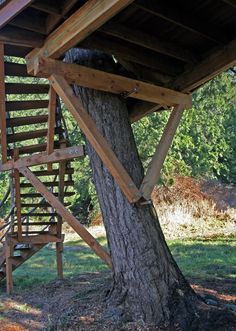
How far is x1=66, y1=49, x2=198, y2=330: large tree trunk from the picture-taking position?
159 inches

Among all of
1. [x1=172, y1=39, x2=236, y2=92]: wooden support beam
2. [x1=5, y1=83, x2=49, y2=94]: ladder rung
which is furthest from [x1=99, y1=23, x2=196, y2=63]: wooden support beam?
[x1=5, y1=83, x2=49, y2=94]: ladder rung

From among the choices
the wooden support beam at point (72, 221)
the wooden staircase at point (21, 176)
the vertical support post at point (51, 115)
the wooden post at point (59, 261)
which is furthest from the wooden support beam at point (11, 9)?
the wooden post at point (59, 261)

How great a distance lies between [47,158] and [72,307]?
6.57 ft

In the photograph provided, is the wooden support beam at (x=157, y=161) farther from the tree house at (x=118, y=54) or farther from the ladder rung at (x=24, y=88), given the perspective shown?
the ladder rung at (x=24, y=88)

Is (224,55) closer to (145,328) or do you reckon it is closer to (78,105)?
(78,105)

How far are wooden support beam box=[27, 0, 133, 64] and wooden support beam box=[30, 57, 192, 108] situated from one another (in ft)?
0.39

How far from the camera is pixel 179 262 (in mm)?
8414

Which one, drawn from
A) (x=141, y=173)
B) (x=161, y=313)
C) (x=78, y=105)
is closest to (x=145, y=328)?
(x=161, y=313)

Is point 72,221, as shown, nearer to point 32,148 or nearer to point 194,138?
point 32,148

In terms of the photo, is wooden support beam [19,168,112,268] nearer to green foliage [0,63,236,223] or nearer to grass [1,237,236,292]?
grass [1,237,236,292]

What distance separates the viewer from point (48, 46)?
3.74 metres

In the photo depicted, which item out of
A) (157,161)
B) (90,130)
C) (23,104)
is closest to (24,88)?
(23,104)

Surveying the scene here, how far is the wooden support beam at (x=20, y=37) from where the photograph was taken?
3.69 meters

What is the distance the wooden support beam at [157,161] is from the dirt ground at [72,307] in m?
1.31
